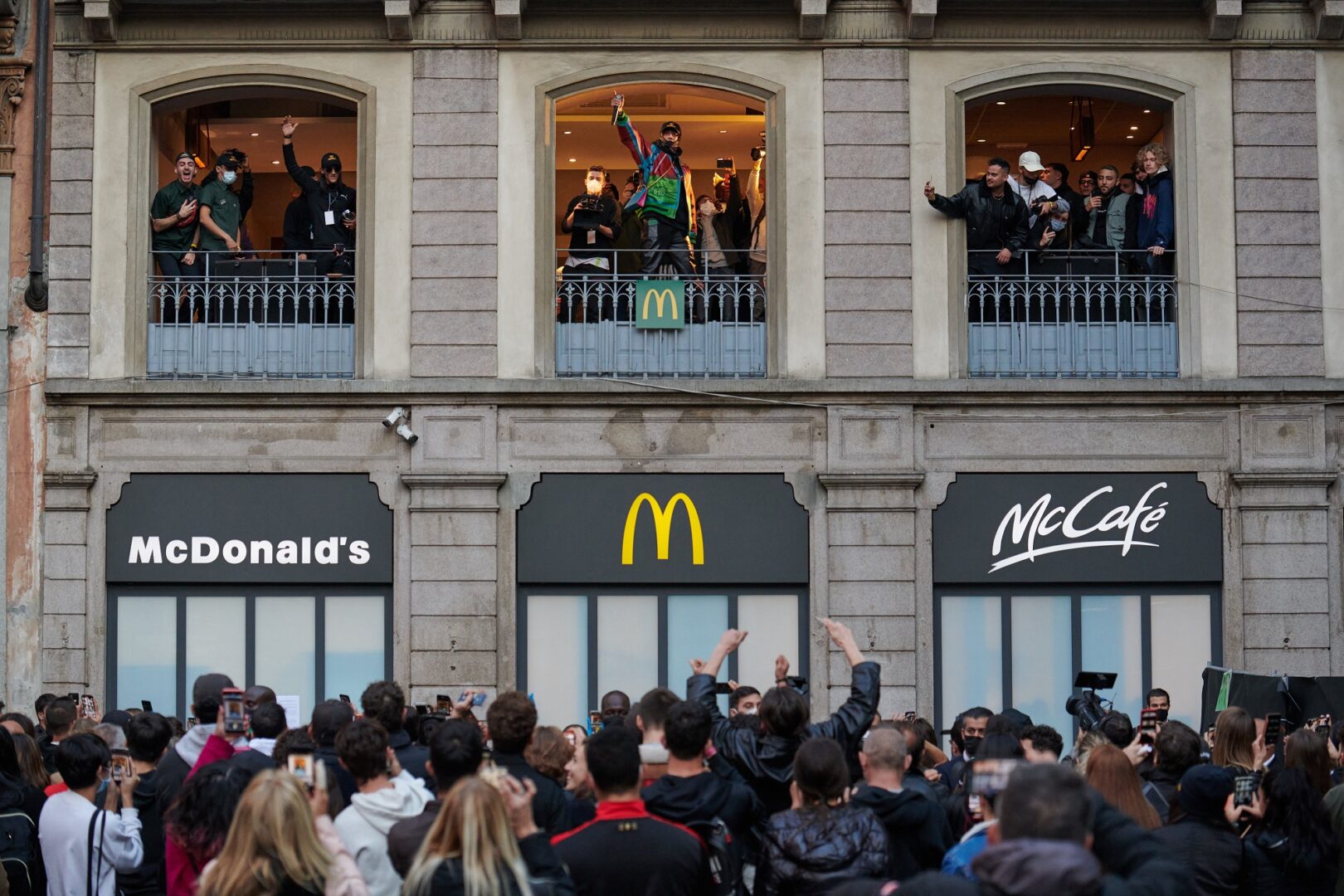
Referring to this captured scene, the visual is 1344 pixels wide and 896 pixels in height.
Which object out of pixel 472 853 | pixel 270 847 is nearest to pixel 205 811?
pixel 270 847

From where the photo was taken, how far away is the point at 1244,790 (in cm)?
823

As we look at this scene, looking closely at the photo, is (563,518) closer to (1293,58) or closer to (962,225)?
(962,225)

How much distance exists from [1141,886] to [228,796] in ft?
11.4

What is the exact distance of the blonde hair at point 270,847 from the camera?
238 inches

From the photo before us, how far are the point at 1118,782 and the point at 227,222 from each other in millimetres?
14992

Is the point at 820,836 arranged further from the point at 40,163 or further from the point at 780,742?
the point at 40,163

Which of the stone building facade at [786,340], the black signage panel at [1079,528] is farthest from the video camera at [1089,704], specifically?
the stone building facade at [786,340]

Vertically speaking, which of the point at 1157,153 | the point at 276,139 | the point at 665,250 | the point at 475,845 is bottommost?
the point at 475,845

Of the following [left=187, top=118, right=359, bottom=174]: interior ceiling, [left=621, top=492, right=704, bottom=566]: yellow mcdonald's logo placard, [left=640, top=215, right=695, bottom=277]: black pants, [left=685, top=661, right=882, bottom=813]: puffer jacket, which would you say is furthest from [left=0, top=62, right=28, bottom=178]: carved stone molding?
[left=685, top=661, right=882, bottom=813]: puffer jacket

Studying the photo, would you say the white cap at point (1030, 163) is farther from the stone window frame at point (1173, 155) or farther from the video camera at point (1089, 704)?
the video camera at point (1089, 704)

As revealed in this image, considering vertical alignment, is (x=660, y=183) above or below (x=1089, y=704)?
above

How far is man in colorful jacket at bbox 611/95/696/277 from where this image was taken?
2034 cm

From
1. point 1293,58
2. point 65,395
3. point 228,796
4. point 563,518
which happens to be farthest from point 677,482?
point 228,796

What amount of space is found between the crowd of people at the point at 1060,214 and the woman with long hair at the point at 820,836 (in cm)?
1323
